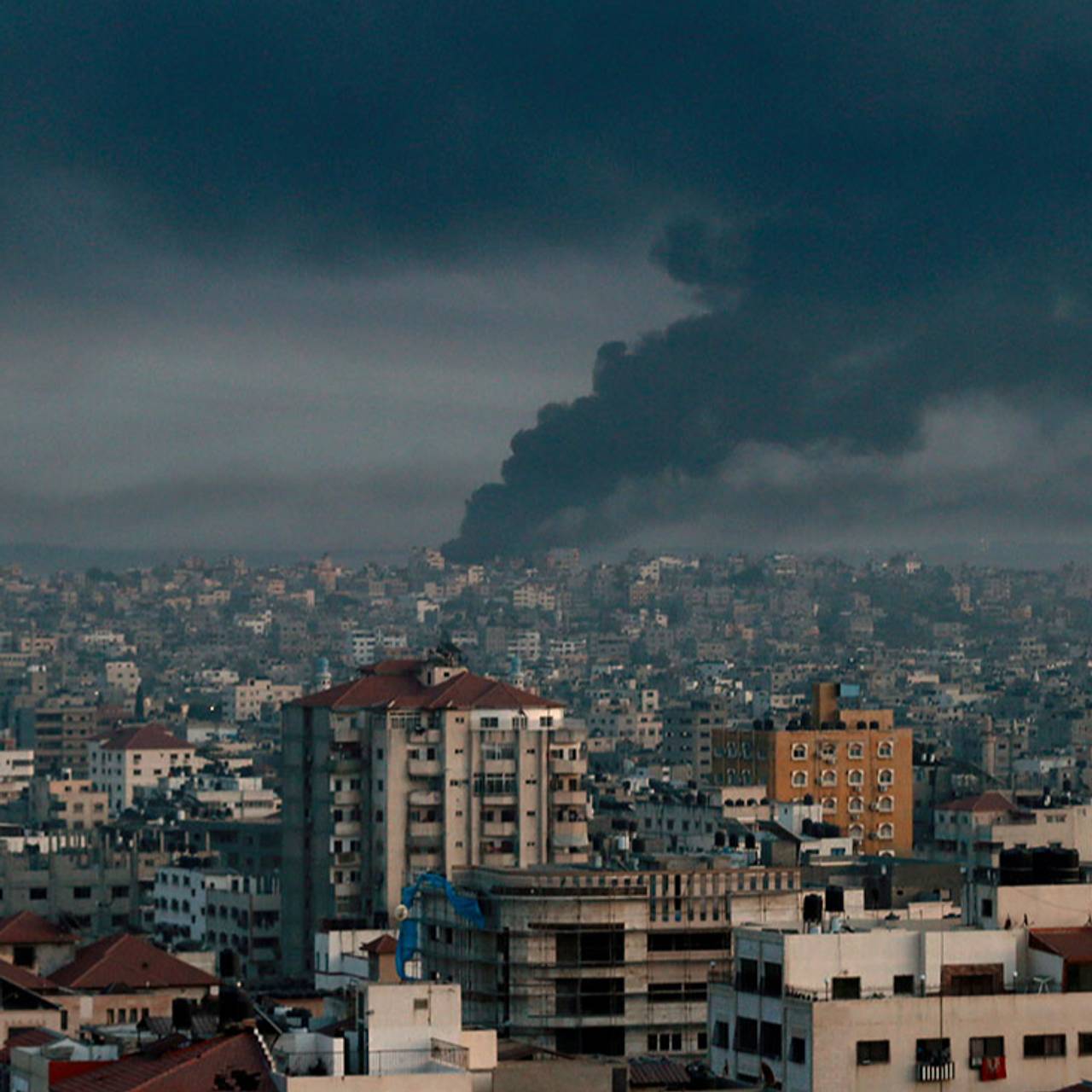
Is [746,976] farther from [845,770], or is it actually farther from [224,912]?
[845,770]

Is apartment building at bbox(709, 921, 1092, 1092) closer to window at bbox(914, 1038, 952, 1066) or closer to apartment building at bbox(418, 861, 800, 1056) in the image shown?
window at bbox(914, 1038, 952, 1066)

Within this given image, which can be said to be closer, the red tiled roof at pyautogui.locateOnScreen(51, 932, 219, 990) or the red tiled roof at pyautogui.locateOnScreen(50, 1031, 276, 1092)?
the red tiled roof at pyautogui.locateOnScreen(50, 1031, 276, 1092)

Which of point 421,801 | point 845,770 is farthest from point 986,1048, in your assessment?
point 845,770

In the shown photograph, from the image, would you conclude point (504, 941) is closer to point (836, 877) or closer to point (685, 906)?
point (685, 906)

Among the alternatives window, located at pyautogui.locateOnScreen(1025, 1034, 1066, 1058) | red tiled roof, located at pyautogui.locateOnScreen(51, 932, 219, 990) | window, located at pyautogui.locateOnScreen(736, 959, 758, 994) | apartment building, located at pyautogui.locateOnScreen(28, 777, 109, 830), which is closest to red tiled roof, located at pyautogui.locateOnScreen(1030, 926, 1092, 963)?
window, located at pyautogui.locateOnScreen(1025, 1034, 1066, 1058)

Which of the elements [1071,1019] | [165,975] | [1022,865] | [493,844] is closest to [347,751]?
[493,844]

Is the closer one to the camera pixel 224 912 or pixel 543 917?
pixel 543 917
